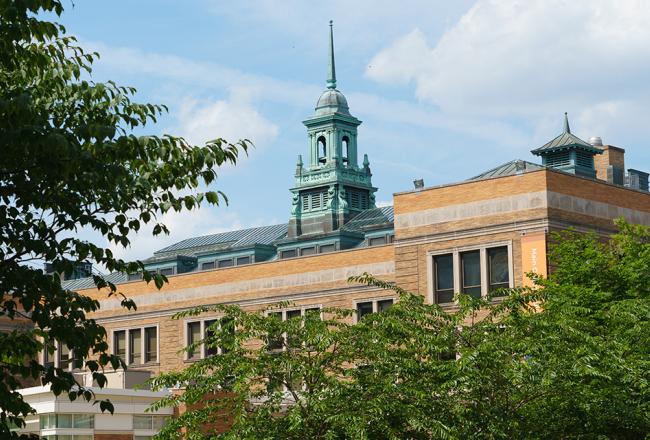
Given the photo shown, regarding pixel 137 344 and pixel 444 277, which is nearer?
pixel 444 277

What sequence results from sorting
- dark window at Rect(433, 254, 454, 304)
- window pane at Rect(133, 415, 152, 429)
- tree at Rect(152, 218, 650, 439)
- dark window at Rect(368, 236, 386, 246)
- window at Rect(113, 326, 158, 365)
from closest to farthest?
tree at Rect(152, 218, 650, 439), dark window at Rect(433, 254, 454, 304), window pane at Rect(133, 415, 152, 429), window at Rect(113, 326, 158, 365), dark window at Rect(368, 236, 386, 246)

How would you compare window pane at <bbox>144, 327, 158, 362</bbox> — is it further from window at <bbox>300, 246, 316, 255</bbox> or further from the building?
window at <bbox>300, 246, 316, 255</bbox>

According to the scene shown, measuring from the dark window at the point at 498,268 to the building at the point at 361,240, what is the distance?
5 cm

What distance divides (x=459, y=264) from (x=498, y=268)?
1634 millimetres

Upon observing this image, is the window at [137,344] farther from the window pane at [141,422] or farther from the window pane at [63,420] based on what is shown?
the window pane at [63,420]

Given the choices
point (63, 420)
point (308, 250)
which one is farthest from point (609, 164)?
point (63, 420)

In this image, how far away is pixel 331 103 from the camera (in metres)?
92.9

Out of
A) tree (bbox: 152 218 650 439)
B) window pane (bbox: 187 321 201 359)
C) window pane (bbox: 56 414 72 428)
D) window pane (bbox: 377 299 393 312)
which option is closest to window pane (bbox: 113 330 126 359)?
window pane (bbox: 187 321 201 359)

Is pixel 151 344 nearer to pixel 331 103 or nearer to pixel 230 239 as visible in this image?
pixel 230 239

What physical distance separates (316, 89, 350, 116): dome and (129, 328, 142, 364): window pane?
90.0ft

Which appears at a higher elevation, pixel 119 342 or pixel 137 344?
pixel 119 342

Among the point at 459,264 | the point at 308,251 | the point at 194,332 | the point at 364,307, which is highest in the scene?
the point at 308,251

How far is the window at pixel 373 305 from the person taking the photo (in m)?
58.4

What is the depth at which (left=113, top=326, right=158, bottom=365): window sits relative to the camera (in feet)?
228
